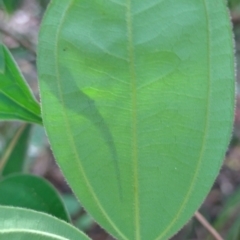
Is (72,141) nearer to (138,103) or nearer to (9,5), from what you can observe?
(138,103)

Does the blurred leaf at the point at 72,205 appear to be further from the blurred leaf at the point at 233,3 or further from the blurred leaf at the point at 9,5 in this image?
the blurred leaf at the point at 233,3

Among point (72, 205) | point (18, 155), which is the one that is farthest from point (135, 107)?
point (72, 205)

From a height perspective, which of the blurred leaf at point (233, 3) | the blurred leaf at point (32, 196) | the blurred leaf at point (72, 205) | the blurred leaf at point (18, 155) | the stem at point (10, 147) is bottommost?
the blurred leaf at point (72, 205)

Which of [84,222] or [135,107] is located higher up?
[135,107]

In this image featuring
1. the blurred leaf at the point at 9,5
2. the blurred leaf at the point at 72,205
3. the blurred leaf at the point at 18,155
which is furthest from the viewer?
the blurred leaf at the point at 72,205

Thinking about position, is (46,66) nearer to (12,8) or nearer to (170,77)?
(170,77)

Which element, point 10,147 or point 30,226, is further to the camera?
point 10,147

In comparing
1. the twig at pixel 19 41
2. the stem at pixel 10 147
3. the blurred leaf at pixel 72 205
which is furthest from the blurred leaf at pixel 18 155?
the blurred leaf at pixel 72 205
